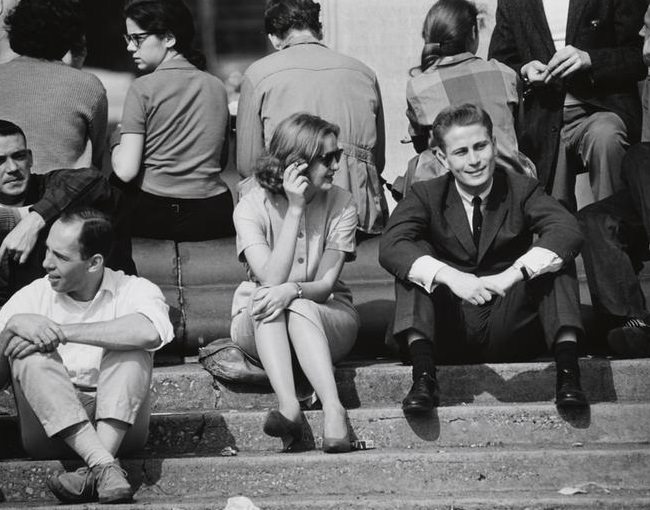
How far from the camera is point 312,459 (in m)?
5.14

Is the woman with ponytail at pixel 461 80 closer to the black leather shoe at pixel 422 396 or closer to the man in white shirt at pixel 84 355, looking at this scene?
the black leather shoe at pixel 422 396

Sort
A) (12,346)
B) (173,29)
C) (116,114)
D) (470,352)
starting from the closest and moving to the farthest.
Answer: (12,346) → (470,352) → (173,29) → (116,114)

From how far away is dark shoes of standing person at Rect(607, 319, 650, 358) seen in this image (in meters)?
5.88

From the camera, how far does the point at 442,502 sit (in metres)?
4.85

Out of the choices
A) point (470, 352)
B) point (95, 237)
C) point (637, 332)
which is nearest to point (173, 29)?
point (95, 237)

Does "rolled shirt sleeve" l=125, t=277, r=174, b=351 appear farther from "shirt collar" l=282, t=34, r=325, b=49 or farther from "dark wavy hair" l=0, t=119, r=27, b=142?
"shirt collar" l=282, t=34, r=325, b=49

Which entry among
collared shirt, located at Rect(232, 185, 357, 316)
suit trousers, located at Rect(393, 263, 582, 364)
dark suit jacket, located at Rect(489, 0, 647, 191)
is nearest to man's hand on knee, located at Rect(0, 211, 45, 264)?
collared shirt, located at Rect(232, 185, 357, 316)

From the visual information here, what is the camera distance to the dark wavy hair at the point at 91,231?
5316 millimetres

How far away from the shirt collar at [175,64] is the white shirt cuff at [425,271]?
5.89ft

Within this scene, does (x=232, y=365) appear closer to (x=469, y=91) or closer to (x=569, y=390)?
(x=569, y=390)

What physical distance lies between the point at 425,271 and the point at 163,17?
1.97 m

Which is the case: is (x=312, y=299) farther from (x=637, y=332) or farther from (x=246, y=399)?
(x=637, y=332)

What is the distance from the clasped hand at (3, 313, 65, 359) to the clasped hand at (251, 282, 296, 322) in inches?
32.1

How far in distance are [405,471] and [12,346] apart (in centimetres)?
145
